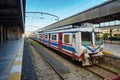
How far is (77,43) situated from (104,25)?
80.9 feet

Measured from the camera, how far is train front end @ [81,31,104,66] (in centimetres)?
881

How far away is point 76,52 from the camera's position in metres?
9.04

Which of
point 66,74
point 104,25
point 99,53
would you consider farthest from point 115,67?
point 104,25

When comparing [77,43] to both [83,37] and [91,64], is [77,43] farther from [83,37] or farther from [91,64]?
[91,64]

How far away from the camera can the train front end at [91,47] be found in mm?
8812

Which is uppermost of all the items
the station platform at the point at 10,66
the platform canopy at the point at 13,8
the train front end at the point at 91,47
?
the platform canopy at the point at 13,8

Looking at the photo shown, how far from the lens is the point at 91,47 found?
9.08 meters

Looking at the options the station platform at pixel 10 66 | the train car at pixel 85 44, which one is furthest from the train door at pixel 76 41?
the station platform at pixel 10 66

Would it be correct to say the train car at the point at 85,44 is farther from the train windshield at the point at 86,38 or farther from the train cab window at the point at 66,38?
the train cab window at the point at 66,38

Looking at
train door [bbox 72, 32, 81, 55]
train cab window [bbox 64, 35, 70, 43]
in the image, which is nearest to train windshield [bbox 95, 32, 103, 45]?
train door [bbox 72, 32, 81, 55]

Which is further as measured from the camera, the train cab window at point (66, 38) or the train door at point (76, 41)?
the train cab window at point (66, 38)

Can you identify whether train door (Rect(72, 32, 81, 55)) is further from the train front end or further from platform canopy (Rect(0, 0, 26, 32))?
platform canopy (Rect(0, 0, 26, 32))

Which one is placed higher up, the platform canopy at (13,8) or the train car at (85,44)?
the platform canopy at (13,8)

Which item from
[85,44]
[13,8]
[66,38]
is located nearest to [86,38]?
[85,44]
